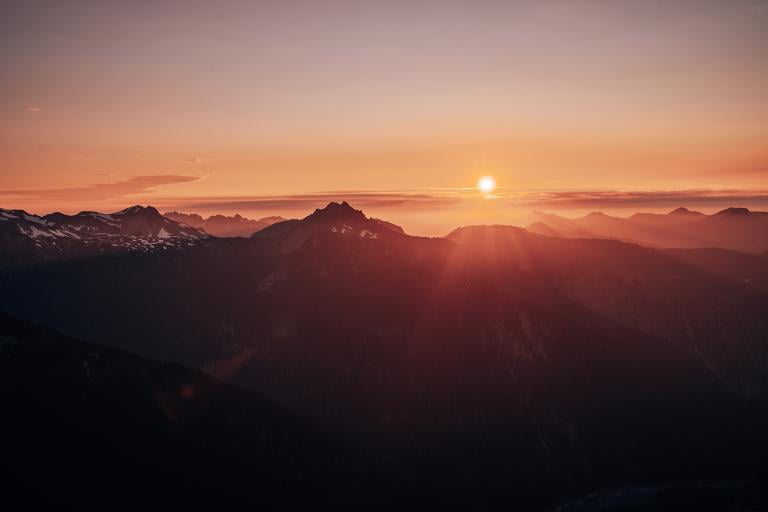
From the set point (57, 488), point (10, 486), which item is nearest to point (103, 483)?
point (57, 488)

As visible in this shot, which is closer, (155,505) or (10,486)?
(10,486)

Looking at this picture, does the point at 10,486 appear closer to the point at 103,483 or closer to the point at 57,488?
the point at 57,488

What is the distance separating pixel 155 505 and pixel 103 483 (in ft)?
59.6

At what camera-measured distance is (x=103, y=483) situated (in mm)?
194000

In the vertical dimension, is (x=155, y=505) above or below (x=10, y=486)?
below

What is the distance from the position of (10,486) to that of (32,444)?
1890 cm

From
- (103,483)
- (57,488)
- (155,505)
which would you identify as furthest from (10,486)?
(155,505)

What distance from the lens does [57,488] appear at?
18575 centimetres

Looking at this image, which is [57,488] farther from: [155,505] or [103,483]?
[155,505]

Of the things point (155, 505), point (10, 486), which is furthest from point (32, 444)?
point (155, 505)

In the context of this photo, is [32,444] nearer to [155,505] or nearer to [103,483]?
[103,483]

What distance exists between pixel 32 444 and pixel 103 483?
27.3 meters

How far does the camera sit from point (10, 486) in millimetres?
179125

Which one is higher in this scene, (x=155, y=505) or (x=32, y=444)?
(x=32, y=444)
